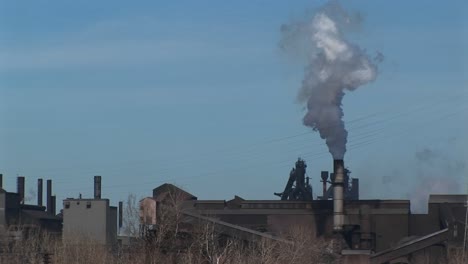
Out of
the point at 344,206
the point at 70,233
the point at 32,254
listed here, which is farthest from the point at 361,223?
the point at 32,254

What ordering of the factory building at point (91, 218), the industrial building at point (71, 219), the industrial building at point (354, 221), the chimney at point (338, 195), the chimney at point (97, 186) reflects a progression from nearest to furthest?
the industrial building at point (354, 221)
the chimney at point (338, 195)
the industrial building at point (71, 219)
the factory building at point (91, 218)
the chimney at point (97, 186)

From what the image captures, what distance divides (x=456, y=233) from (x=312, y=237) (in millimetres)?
7761

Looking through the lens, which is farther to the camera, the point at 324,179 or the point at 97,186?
the point at 97,186

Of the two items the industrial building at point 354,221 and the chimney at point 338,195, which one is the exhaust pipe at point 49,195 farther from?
the chimney at point 338,195

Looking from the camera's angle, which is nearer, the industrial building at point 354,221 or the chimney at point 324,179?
the industrial building at point 354,221

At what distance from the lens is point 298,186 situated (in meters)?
63.2

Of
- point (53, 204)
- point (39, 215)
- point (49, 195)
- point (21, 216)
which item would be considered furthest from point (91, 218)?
point (53, 204)

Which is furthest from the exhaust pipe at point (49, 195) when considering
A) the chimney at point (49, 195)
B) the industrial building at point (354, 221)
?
the industrial building at point (354, 221)

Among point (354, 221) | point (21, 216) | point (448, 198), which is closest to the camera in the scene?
point (354, 221)

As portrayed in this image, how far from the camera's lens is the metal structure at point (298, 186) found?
2468 inches

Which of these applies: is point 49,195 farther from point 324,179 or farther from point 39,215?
point 324,179

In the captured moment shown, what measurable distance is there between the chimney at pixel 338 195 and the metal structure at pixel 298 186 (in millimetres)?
11187

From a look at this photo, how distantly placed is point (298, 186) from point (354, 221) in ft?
30.9

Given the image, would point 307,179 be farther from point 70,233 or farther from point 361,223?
point 70,233
